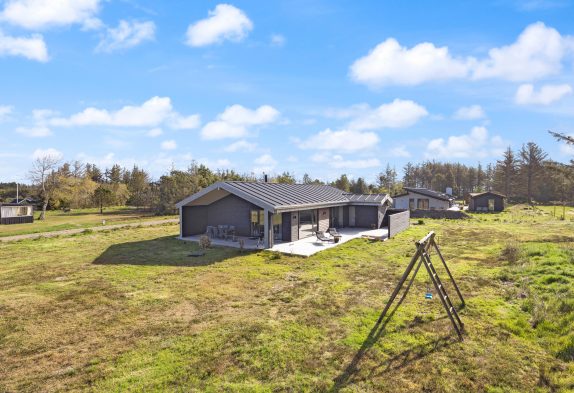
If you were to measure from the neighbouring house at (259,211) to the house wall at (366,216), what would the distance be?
0.99m

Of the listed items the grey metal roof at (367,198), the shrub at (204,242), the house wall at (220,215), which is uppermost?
the grey metal roof at (367,198)

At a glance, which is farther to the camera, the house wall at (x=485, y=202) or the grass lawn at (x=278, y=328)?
the house wall at (x=485, y=202)

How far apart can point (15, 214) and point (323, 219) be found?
3688 cm

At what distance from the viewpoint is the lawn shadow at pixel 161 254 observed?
55.4 ft

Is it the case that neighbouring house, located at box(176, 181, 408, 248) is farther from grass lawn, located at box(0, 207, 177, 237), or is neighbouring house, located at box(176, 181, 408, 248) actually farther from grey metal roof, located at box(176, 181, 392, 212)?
grass lawn, located at box(0, 207, 177, 237)

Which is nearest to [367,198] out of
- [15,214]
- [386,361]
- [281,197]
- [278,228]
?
[281,197]

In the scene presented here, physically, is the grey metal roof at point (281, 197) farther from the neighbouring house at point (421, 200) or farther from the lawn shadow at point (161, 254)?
the neighbouring house at point (421, 200)

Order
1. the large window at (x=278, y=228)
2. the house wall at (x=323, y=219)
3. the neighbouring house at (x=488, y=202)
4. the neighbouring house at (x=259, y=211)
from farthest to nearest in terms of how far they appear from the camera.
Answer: the neighbouring house at (x=488, y=202), the house wall at (x=323, y=219), the large window at (x=278, y=228), the neighbouring house at (x=259, y=211)

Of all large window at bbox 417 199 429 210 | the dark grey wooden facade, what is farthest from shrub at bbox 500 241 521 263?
the dark grey wooden facade

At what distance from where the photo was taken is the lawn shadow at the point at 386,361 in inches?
259

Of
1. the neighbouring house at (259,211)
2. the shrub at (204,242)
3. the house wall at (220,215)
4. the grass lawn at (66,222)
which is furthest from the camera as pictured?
the grass lawn at (66,222)

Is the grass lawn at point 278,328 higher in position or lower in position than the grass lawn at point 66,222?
lower

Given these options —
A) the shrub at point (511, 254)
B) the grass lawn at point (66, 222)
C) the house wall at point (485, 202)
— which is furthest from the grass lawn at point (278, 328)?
the house wall at point (485, 202)

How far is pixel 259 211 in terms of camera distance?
23.3m
